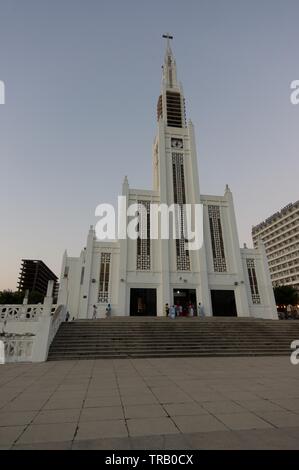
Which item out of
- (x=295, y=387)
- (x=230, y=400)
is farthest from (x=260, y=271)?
(x=230, y=400)

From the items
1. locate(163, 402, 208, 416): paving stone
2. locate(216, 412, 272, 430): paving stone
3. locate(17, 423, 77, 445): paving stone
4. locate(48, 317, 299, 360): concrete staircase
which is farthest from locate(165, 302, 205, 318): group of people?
locate(17, 423, 77, 445): paving stone

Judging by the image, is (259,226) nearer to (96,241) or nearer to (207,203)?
(207,203)

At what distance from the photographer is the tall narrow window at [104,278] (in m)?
24.7

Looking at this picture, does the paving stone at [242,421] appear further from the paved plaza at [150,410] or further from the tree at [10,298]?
the tree at [10,298]

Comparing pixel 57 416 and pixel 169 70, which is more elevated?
pixel 169 70

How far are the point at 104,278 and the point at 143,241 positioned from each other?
5633mm

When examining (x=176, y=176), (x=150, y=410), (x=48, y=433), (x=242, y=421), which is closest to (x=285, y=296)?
(x=176, y=176)

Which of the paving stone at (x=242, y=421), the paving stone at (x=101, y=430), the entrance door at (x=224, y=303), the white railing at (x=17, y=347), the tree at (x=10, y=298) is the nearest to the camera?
the paving stone at (x=101, y=430)

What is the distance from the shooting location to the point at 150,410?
14.6 feet

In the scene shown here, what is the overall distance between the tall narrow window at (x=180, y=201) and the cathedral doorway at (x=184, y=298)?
7.64 ft

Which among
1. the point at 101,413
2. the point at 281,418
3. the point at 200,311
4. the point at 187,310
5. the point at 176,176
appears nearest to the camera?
the point at 281,418
